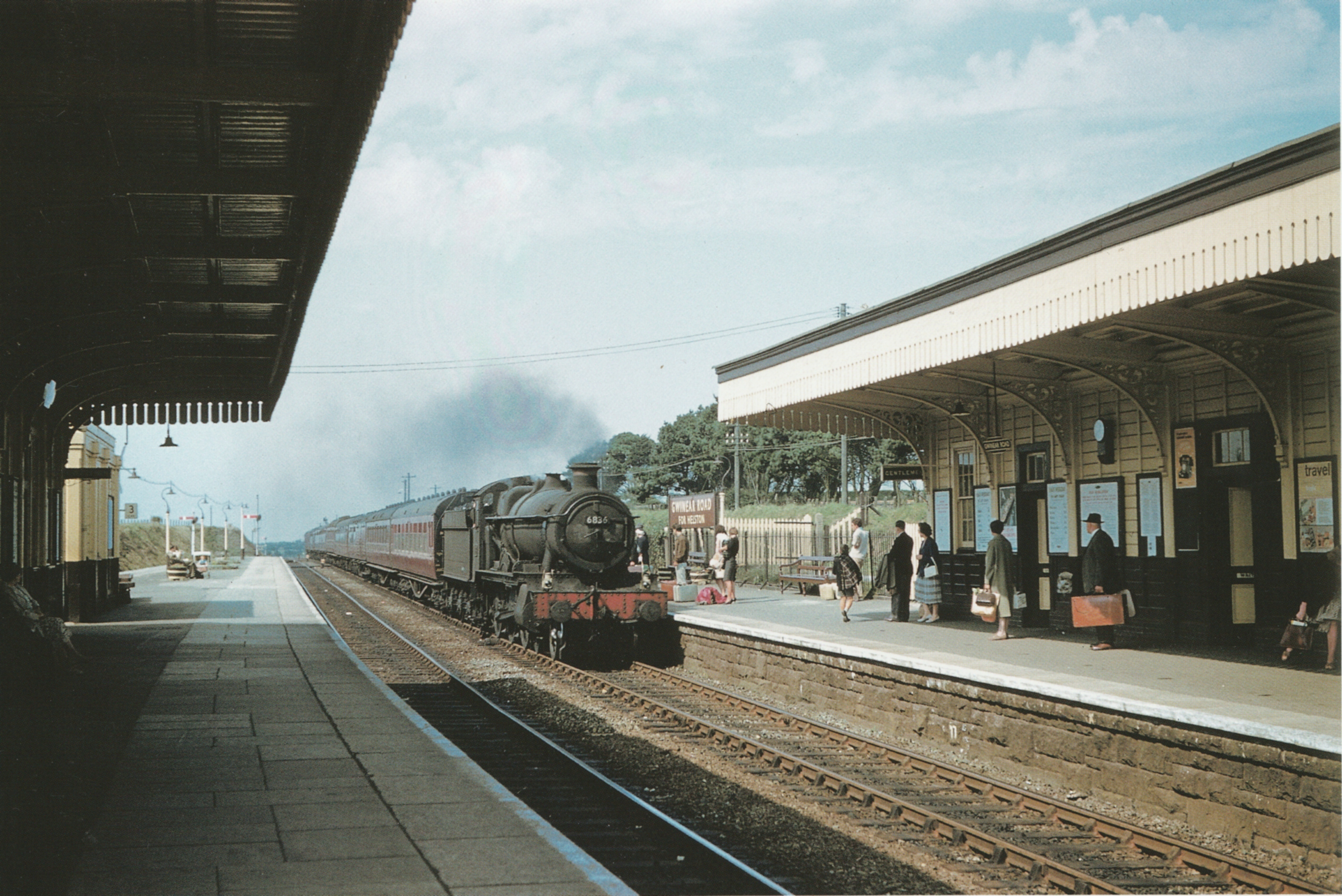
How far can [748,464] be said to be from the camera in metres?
60.4

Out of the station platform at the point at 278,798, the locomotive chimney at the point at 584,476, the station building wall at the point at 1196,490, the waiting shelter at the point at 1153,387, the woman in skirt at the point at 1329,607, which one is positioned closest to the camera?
the station platform at the point at 278,798

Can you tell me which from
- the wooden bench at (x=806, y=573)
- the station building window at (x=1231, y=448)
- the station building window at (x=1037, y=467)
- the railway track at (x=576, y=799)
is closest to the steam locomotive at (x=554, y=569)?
the railway track at (x=576, y=799)

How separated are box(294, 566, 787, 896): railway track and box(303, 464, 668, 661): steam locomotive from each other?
5.16 feet

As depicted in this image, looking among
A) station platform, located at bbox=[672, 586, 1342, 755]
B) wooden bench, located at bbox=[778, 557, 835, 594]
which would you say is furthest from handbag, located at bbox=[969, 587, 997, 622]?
wooden bench, located at bbox=[778, 557, 835, 594]

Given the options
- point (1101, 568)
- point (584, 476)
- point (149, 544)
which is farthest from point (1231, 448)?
point (149, 544)

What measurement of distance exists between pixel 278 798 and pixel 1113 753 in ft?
17.7

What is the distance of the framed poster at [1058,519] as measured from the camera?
41.0ft

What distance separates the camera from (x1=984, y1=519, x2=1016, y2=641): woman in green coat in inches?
467

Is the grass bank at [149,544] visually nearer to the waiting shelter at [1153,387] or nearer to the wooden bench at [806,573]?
the wooden bench at [806,573]

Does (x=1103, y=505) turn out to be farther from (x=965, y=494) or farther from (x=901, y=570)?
(x=901, y=570)

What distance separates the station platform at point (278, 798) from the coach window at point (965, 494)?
25.3 feet

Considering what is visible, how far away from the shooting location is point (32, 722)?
9.07 metres

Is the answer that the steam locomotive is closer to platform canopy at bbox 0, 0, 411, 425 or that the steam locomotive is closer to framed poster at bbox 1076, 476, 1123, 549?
platform canopy at bbox 0, 0, 411, 425

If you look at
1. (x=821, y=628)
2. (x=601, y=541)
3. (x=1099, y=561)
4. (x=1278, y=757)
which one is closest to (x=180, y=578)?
(x=601, y=541)
